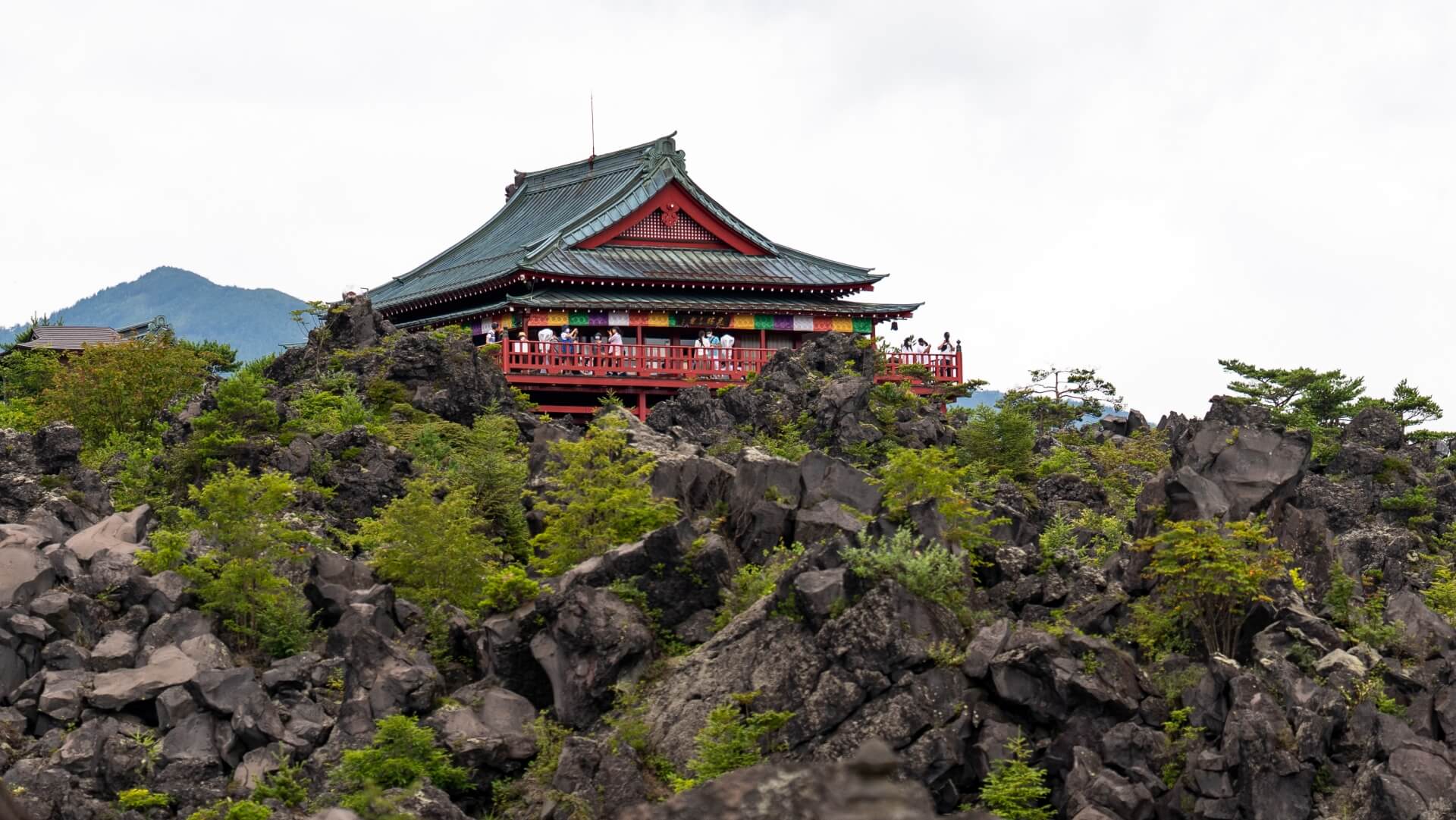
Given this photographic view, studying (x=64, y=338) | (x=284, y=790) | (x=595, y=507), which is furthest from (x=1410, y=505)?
(x=64, y=338)

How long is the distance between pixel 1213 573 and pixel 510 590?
37.5 feet

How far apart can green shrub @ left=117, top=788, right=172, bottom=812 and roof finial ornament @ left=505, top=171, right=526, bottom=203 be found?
4490 centimetres

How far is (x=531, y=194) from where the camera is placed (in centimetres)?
6956

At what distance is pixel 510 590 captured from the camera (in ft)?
106

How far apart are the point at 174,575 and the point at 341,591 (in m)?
2.80

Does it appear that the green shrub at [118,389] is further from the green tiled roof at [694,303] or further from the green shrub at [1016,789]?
the green shrub at [1016,789]

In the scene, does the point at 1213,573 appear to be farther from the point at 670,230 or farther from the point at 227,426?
the point at 670,230

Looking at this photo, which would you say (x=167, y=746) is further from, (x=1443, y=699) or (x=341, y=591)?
(x=1443, y=699)

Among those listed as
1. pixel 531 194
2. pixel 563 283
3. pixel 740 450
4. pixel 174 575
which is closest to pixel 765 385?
pixel 740 450

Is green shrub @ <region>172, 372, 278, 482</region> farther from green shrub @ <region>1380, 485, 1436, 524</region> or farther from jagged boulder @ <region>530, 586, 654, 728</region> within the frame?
green shrub @ <region>1380, 485, 1436, 524</region>

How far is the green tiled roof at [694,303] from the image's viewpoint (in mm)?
53500

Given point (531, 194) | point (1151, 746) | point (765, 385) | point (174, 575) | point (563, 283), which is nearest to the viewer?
point (1151, 746)

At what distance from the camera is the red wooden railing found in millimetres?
48938

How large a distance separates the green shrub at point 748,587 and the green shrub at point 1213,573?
6.11m
